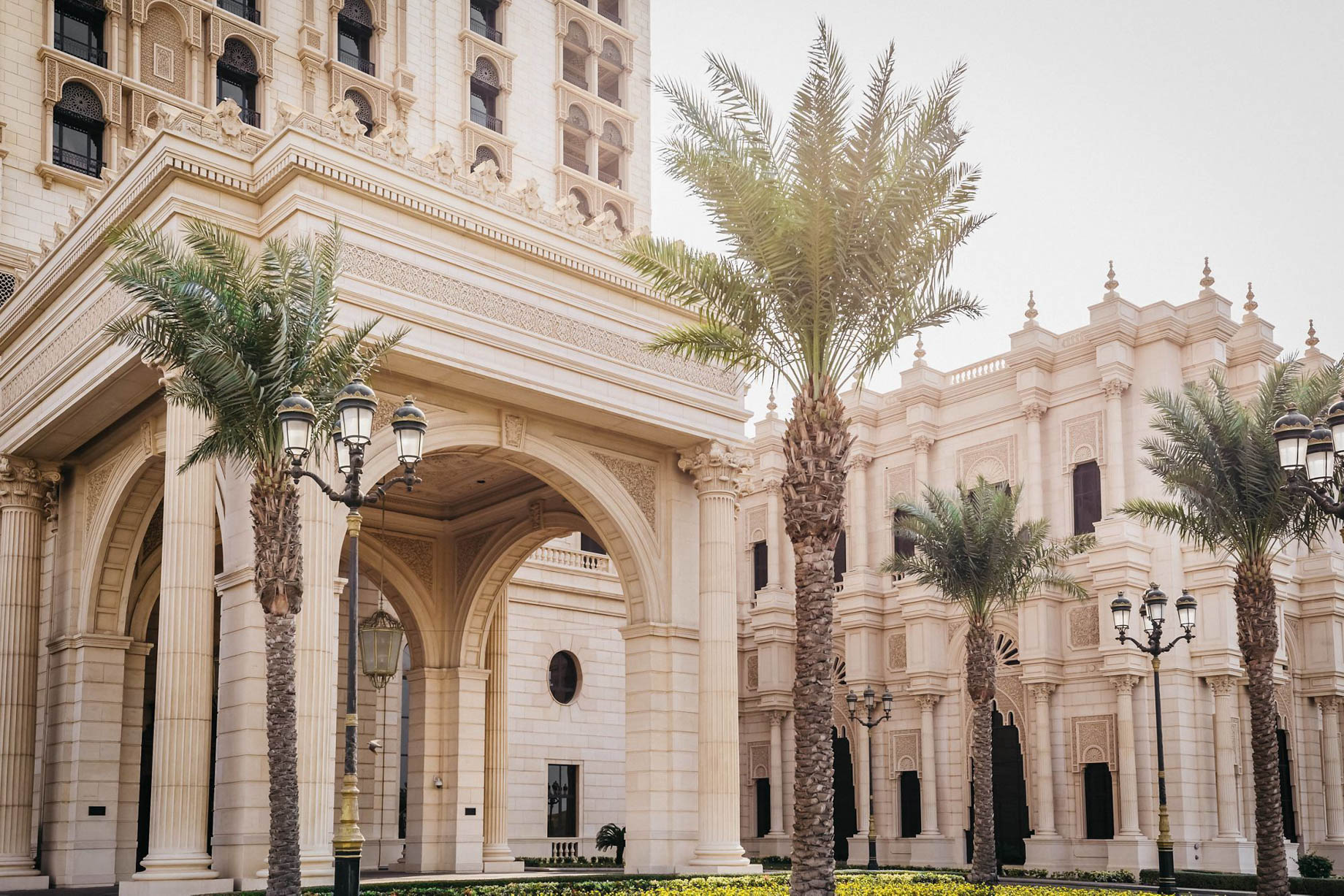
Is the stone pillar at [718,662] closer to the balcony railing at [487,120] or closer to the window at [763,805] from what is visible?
the balcony railing at [487,120]

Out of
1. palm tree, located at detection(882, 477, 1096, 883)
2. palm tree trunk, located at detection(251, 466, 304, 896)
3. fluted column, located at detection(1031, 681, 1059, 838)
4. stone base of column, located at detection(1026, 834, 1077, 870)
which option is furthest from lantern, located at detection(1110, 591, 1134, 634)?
palm tree trunk, located at detection(251, 466, 304, 896)

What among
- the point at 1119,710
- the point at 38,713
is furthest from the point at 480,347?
the point at 1119,710

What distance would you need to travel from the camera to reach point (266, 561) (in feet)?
46.3

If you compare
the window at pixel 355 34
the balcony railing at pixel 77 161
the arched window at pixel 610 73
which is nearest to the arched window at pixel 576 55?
the arched window at pixel 610 73

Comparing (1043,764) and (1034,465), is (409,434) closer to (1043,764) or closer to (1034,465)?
(1043,764)

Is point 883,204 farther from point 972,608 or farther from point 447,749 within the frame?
point 447,749

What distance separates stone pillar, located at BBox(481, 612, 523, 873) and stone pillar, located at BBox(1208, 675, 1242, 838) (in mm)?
16785

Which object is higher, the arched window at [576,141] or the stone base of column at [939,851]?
the arched window at [576,141]

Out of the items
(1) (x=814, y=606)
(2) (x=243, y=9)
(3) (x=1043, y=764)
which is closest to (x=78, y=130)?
(2) (x=243, y=9)

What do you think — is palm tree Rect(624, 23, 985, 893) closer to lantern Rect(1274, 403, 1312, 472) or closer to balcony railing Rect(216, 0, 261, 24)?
lantern Rect(1274, 403, 1312, 472)

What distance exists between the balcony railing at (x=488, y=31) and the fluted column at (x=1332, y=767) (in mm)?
28578

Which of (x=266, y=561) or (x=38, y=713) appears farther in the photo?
(x=38, y=713)

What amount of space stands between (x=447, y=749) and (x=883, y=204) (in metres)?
16.3

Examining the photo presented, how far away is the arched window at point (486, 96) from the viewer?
3675 cm
